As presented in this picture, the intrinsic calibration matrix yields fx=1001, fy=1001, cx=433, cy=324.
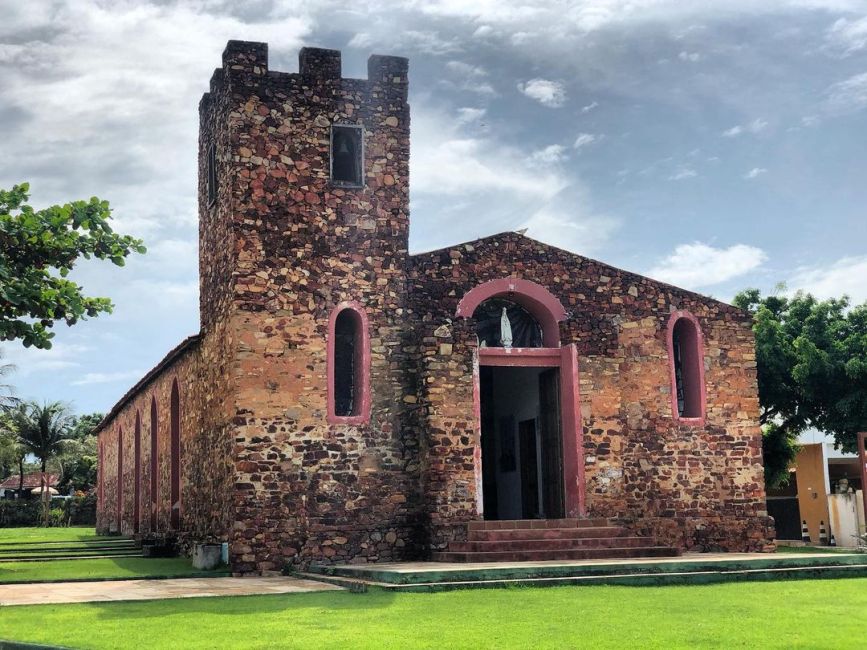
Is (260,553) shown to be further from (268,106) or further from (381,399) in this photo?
(268,106)

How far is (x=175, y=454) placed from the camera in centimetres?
2173

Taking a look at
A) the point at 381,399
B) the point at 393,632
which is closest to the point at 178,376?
the point at 381,399

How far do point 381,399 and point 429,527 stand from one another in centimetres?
236

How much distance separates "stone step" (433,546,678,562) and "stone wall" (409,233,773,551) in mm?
1415

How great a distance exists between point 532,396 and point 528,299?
2.31 metres

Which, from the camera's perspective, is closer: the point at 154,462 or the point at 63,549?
the point at 63,549

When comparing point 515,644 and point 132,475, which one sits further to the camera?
point 132,475

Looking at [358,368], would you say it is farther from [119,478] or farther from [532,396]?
[119,478]

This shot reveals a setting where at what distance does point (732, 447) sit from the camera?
18.8 metres

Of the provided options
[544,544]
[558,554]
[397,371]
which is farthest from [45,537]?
[558,554]

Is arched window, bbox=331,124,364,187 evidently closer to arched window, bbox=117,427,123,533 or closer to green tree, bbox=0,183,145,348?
green tree, bbox=0,183,145,348

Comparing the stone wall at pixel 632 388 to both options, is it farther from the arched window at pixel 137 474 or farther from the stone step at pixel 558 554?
the arched window at pixel 137 474

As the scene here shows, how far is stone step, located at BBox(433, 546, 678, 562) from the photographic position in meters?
14.9

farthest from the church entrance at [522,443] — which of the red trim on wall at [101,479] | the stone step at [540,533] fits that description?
the red trim on wall at [101,479]
